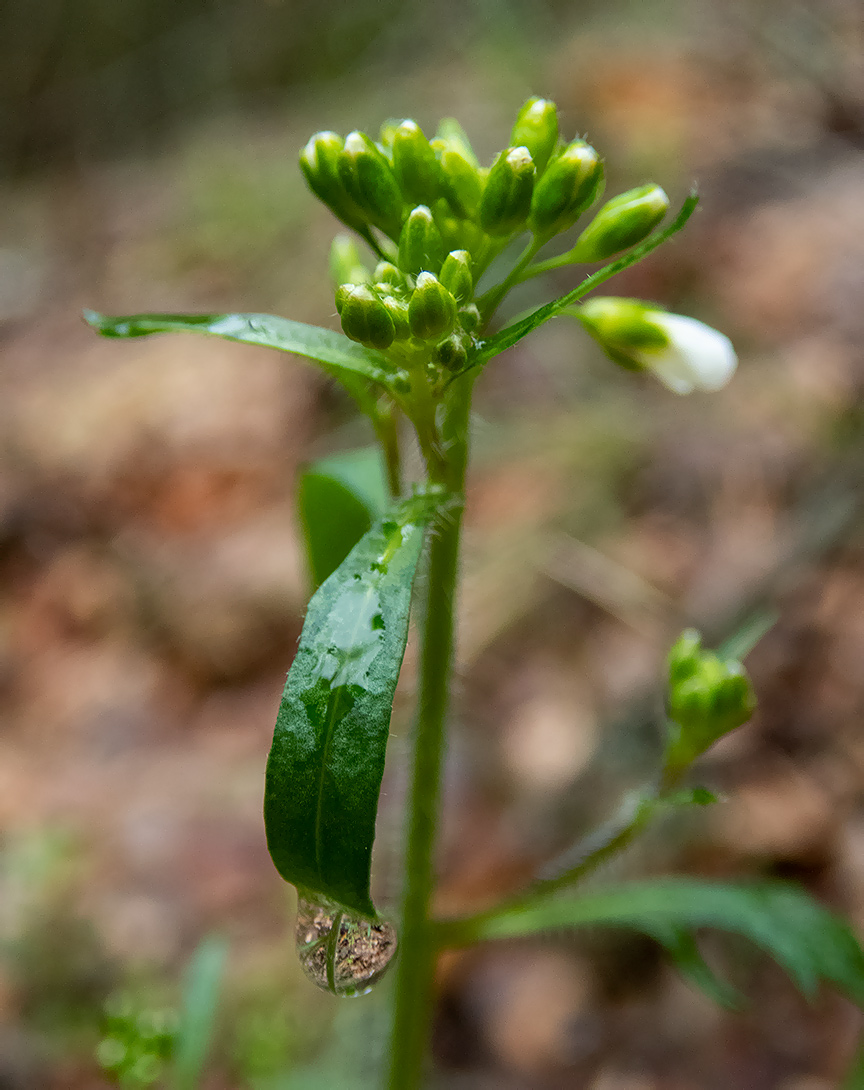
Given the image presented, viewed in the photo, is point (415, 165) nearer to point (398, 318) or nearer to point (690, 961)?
point (398, 318)

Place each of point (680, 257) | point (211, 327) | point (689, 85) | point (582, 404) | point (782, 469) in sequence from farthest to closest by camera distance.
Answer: point (689, 85)
point (680, 257)
point (582, 404)
point (782, 469)
point (211, 327)

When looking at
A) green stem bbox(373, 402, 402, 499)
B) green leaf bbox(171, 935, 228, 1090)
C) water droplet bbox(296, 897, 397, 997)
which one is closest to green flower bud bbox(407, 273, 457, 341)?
green stem bbox(373, 402, 402, 499)

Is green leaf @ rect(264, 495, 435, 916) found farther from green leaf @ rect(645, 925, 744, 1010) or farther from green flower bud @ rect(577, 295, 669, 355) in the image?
green leaf @ rect(645, 925, 744, 1010)

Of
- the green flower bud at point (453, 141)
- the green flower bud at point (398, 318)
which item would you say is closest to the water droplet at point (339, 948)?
the green flower bud at point (398, 318)

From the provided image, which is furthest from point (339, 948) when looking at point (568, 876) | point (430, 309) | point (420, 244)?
point (420, 244)

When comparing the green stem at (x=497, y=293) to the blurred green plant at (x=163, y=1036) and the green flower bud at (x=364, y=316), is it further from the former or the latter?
the blurred green plant at (x=163, y=1036)

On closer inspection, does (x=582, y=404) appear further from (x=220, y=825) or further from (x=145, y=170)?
(x=145, y=170)

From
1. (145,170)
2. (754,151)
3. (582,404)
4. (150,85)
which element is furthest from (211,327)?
(150,85)
